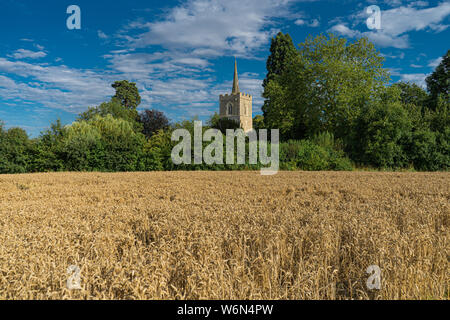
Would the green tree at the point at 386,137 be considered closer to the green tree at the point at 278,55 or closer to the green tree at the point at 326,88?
the green tree at the point at 326,88

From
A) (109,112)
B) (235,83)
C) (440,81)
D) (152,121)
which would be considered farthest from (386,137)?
(235,83)

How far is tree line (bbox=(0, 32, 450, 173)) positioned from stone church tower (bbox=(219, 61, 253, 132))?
45336 mm

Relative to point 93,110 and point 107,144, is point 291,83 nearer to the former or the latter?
point 107,144

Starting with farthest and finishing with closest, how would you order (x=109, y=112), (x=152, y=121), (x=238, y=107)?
(x=238, y=107), (x=109, y=112), (x=152, y=121)

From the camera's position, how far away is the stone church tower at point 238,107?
84.6 m

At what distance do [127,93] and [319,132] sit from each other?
49.6 metres

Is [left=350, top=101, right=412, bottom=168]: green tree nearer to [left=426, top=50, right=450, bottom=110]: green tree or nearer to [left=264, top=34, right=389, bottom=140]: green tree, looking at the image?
[left=264, top=34, right=389, bottom=140]: green tree

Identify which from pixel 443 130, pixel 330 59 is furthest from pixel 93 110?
pixel 443 130

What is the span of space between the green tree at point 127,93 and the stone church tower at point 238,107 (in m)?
26.6

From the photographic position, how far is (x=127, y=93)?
214ft

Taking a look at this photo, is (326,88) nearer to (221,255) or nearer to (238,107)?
(221,255)

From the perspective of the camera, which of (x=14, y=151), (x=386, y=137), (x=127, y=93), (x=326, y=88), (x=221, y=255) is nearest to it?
(x=221, y=255)
